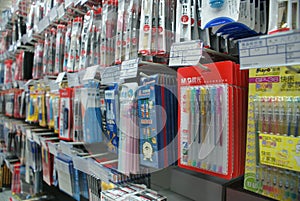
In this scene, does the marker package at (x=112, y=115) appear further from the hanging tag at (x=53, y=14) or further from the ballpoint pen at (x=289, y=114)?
the hanging tag at (x=53, y=14)

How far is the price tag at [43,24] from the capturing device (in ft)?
4.88

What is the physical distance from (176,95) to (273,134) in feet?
0.94

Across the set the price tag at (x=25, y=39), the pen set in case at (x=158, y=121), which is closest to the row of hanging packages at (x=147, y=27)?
the pen set in case at (x=158, y=121)

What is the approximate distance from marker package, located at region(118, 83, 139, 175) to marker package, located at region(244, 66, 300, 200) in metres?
0.34

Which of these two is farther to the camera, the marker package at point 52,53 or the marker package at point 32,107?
the marker package at point 32,107

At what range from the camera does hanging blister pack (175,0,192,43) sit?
64 cm

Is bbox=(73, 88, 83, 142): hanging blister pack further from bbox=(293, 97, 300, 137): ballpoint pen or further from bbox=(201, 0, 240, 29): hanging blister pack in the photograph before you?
bbox=(293, 97, 300, 137): ballpoint pen

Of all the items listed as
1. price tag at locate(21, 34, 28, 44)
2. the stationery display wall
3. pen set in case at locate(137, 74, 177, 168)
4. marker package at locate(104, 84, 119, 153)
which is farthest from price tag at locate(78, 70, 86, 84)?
price tag at locate(21, 34, 28, 44)

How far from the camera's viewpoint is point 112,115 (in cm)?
85

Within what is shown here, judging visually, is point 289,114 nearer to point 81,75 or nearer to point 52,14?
point 81,75

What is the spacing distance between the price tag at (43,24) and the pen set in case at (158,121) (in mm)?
1058

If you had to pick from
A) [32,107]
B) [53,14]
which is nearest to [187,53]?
[53,14]

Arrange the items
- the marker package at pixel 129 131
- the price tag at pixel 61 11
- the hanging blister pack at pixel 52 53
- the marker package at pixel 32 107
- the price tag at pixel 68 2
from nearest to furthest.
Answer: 1. the marker package at pixel 129 131
2. the price tag at pixel 68 2
3. the price tag at pixel 61 11
4. the hanging blister pack at pixel 52 53
5. the marker package at pixel 32 107

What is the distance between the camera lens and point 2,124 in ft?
8.52
